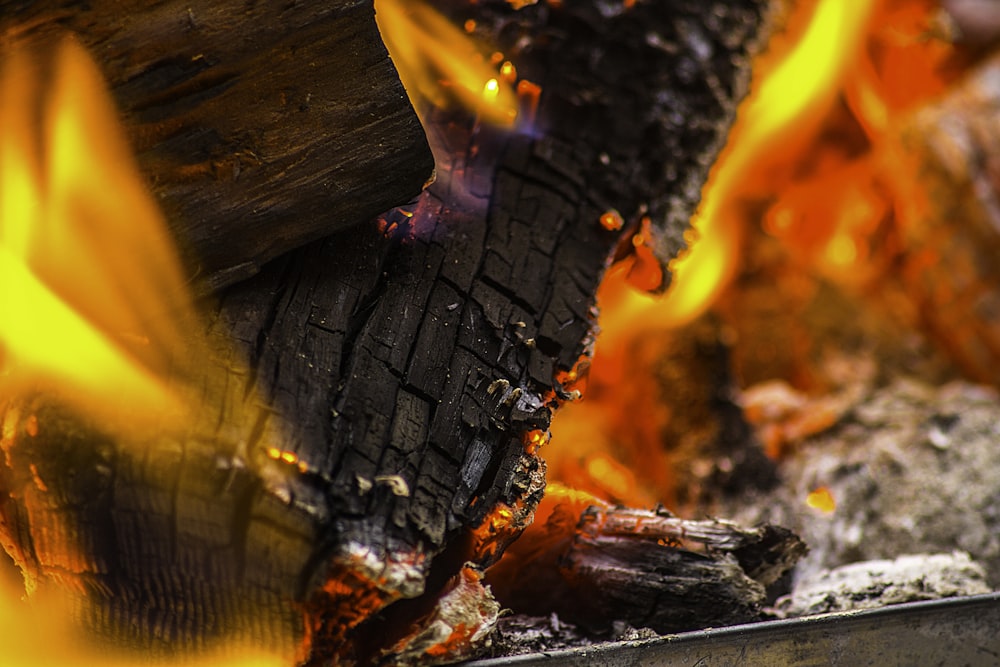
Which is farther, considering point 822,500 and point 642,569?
point 822,500

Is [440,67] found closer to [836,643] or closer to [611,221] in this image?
[611,221]

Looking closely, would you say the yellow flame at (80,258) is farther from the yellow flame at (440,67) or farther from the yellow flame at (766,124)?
the yellow flame at (766,124)

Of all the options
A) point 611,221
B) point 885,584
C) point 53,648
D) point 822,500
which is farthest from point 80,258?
point 822,500

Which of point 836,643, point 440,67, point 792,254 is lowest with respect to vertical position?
point 792,254

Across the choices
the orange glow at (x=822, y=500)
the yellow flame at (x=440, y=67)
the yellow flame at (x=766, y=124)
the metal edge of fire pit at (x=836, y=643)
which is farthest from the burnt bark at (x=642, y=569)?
the yellow flame at (x=766, y=124)

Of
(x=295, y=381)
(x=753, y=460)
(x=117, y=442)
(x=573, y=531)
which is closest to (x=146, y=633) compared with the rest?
(x=117, y=442)

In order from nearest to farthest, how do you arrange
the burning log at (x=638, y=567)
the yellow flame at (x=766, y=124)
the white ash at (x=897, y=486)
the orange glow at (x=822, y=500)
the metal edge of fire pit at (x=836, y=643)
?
the metal edge of fire pit at (x=836, y=643) → the burning log at (x=638, y=567) → the white ash at (x=897, y=486) → the orange glow at (x=822, y=500) → the yellow flame at (x=766, y=124)

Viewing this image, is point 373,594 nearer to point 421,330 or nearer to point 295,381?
point 295,381
